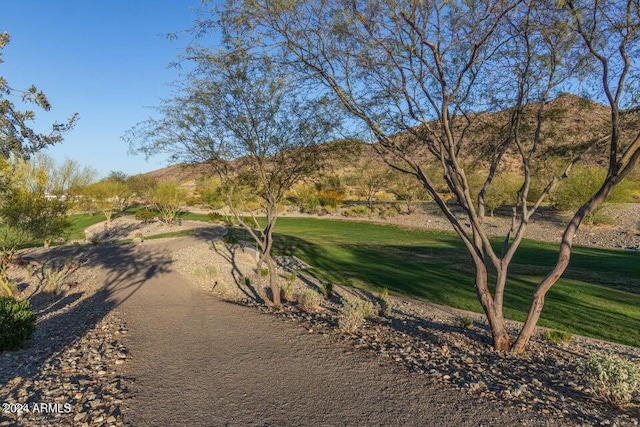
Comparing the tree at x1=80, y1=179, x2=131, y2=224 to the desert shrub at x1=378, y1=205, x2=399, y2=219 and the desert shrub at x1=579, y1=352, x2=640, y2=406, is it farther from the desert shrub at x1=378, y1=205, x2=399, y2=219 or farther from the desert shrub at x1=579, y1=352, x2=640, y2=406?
the desert shrub at x1=579, y1=352, x2=640, y2=406

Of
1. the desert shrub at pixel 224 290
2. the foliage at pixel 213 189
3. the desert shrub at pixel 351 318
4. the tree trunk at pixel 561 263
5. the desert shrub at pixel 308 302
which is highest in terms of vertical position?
the foliage at pixel 213 189

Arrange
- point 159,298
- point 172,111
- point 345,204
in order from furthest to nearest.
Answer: point 345,204 → point 159,298 → point 172,111

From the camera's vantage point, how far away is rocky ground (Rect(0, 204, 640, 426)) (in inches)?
191

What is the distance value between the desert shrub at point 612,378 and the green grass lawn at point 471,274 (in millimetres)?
5170

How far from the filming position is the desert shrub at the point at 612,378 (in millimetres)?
4910

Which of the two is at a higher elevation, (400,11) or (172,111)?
(400,11)

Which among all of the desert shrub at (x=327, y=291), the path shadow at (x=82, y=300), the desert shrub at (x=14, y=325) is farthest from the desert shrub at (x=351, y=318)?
the desert shrub at (x=14, y=325)

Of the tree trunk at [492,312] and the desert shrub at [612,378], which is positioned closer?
the desert shrub at [612,378]

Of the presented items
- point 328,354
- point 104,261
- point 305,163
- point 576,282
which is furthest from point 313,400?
point 104,261

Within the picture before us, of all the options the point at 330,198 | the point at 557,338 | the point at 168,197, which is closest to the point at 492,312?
the point at 557,338

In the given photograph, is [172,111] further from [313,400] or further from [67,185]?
[67,185]

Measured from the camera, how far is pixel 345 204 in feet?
194

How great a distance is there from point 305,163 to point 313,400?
6.81 m

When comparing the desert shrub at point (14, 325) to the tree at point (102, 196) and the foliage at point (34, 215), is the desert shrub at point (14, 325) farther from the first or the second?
the tree at point (102, 196)
